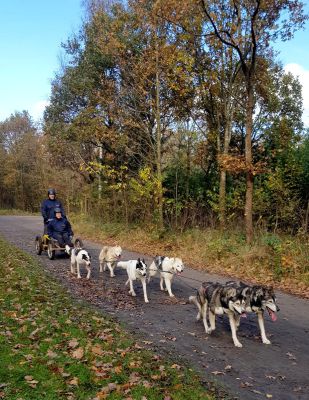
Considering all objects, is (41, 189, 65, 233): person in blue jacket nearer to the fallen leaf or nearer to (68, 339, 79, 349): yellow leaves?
(68, 339, 79, 349): yellow leaves

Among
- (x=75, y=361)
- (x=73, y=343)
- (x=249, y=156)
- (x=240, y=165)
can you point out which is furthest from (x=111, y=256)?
(x=75, y=361)

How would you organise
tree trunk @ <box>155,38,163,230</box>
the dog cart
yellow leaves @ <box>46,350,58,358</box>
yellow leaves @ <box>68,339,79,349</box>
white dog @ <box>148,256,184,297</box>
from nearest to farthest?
yellow leaves @ <box>46,350,58,358</box>
yellow leaves @ <box>68,339,79,349</box>
white dog @ <box>148,256,184,297</box>
the dog cart
tree trunk @ <box>155,38,163,230</box>

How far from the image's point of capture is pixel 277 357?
6320 mm

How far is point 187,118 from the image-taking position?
21203 mm

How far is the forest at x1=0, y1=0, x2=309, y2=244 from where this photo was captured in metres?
14.9

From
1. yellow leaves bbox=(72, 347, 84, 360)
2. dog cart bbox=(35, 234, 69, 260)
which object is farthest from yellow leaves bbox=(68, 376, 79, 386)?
dog cart bbox=(35, 234, 69, 260)

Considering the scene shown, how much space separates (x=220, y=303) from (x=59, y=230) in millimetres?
9638

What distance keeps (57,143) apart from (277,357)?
2397 cm

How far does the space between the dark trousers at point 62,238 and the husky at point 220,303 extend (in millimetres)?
8595

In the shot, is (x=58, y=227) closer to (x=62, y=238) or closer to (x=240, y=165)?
(x=62, y=238)

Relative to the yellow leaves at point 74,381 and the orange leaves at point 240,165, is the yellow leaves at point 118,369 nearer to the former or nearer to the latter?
the yellow leaves at point 74,381

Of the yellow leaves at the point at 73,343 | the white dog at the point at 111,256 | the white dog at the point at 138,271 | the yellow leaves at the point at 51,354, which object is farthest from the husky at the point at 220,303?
the white dog at the point at 111,256

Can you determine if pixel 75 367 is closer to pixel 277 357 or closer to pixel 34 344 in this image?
pixel 34 344

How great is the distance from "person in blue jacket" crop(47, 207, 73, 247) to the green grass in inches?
266
